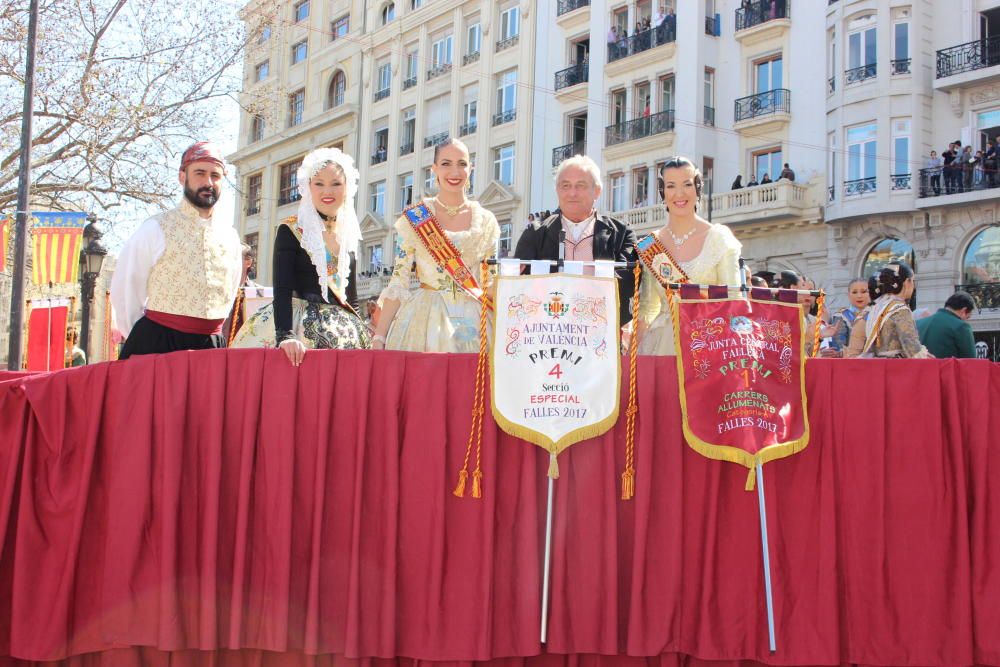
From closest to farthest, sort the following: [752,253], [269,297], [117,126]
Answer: [269,297] < [117,126] < [752,253]

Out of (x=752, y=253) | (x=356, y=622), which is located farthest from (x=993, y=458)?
(x=752, y=253)

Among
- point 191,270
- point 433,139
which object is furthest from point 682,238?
point 433,139

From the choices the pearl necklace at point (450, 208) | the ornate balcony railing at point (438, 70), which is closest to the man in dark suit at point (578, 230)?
the pearl necklace at point (450, 208)

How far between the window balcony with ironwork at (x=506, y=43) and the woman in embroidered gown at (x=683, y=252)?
2857 cm

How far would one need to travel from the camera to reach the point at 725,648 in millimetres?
4125

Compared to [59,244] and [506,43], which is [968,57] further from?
[59,244]

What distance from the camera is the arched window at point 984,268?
2150 centimetres

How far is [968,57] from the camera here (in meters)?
22.1

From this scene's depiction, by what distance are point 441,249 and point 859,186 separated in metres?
20.4

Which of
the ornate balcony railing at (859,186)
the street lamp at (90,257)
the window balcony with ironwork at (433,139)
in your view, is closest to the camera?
the street lamp at (90,257)

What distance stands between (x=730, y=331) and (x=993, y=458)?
4.05 feet

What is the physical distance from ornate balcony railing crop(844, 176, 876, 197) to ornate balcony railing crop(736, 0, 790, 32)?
4.95 meters

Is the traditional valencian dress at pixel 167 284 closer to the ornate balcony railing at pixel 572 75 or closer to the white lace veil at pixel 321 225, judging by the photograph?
the white lace veil at pixel 321 225

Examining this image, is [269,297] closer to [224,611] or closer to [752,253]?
[224,611]
